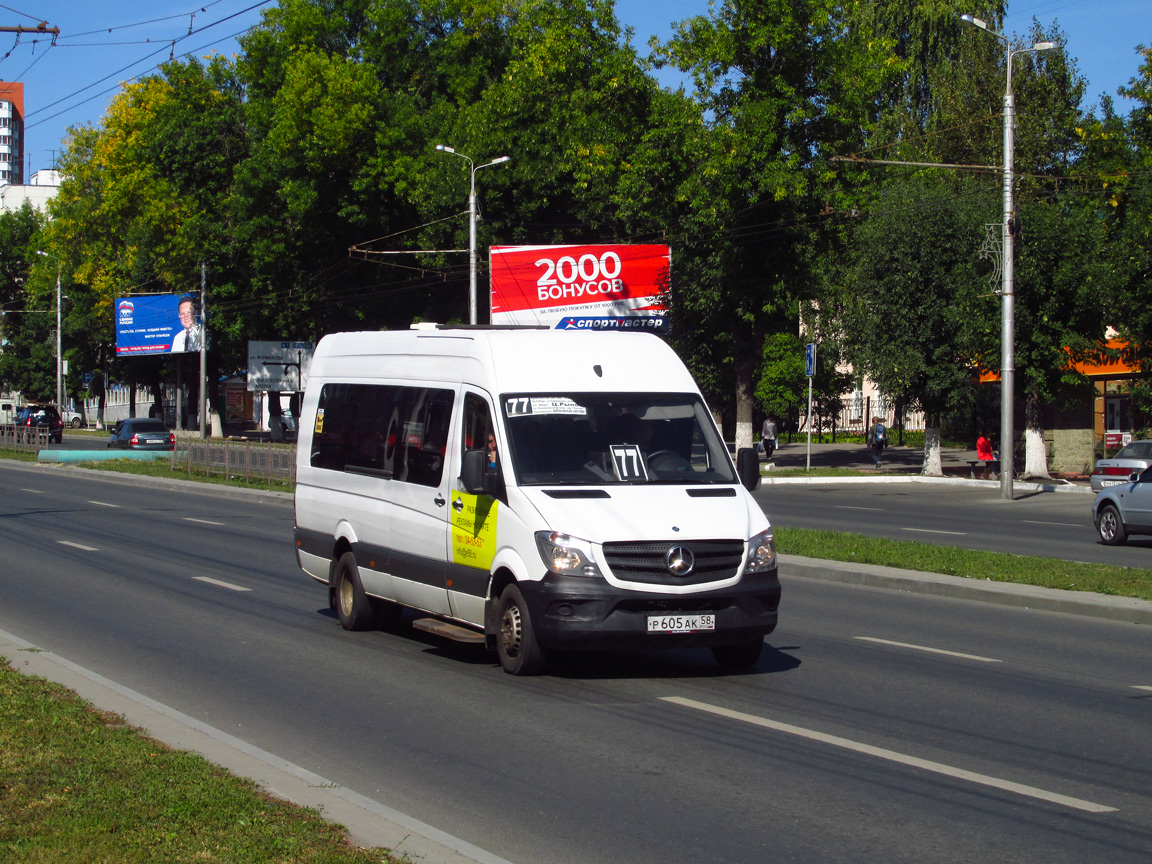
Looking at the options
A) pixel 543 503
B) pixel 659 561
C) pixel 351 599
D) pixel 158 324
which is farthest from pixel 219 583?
pixel 158 324

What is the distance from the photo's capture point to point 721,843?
5.51m

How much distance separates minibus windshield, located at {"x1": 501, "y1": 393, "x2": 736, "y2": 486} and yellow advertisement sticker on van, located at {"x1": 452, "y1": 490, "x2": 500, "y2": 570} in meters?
0.37

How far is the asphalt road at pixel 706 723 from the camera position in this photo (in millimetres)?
5707

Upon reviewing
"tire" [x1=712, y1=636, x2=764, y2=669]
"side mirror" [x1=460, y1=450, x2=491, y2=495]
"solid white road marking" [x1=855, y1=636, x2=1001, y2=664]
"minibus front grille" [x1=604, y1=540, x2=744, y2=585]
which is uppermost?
"side mirror" [x1=460, y1=450, x2=491, y2=495]

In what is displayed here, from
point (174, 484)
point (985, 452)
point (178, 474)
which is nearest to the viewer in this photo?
point (174, 484)

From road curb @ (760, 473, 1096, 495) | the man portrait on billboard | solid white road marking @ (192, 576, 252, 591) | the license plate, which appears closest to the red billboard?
road curb @ (760, 473, 1096, 495)

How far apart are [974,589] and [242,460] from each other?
24.3 metres

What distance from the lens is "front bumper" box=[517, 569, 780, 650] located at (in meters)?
8.54

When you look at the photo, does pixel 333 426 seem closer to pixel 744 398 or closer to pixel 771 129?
pixel 771 129

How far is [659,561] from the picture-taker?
863 cm

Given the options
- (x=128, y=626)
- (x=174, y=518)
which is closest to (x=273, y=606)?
(x=128, y=626)

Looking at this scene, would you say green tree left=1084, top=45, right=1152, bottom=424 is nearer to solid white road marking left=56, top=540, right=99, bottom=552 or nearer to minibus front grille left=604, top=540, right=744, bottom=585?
solid white road marking left=56, top=540, right=99, bottom=552

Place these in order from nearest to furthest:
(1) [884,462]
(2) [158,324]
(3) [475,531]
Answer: (3) [475,531] → (1) [884,462] → (2) [158,324]

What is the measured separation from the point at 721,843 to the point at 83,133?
79020mm
